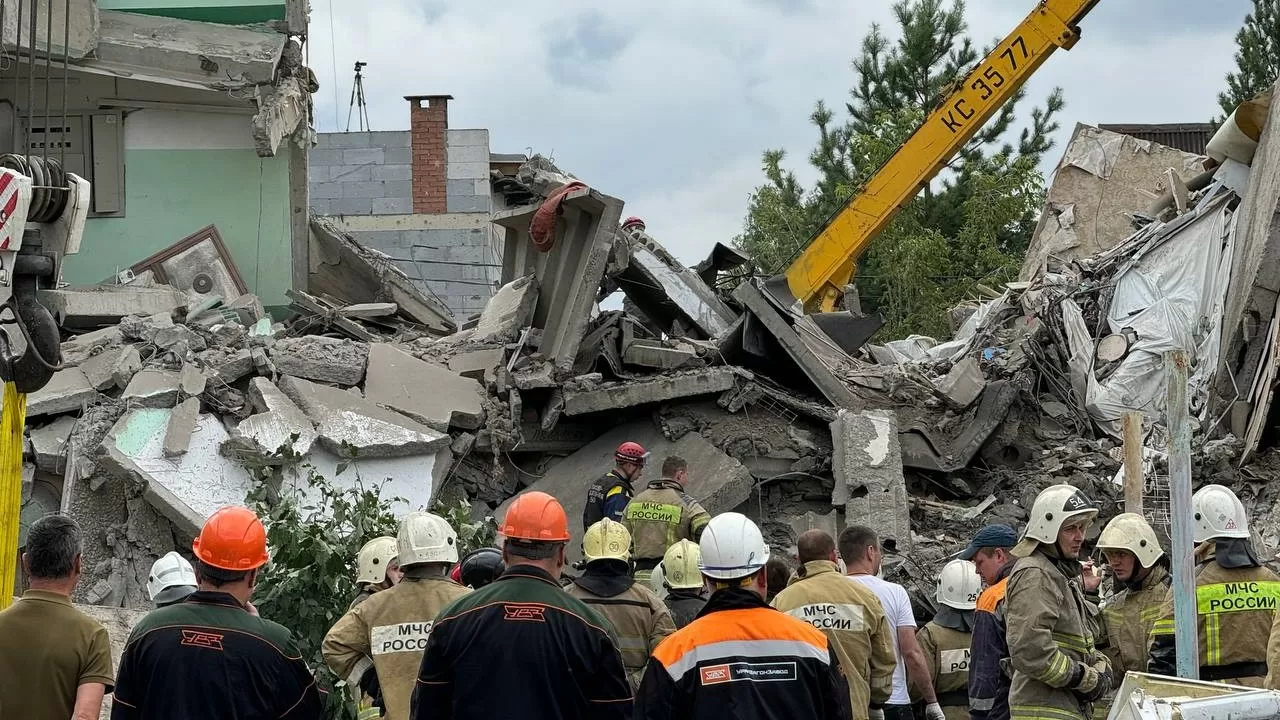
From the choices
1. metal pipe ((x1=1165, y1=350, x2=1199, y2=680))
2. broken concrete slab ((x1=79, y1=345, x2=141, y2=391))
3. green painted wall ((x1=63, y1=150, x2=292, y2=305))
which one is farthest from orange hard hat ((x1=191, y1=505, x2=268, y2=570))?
green painted wall ((x1=63, y1=150, x2=292, y2=305))

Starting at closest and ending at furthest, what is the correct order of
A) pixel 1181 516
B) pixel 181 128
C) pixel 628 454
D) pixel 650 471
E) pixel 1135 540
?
pixel 1181 516 → pixel 1135 540 → pixel 628 454 → pixel 650 471 → pixel 181 128

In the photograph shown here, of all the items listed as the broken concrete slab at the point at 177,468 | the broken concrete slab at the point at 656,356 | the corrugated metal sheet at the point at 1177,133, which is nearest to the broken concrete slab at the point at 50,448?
the broken concrete slab at the point at 177,468

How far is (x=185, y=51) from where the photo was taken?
16781mm

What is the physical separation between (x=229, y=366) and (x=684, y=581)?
19.9 ft

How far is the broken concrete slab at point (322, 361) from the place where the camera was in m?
12.4

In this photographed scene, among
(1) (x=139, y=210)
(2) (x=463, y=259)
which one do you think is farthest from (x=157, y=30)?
(2) (x=463, y=259)

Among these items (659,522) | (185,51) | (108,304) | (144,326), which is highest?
(185,51)

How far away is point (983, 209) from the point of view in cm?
3134

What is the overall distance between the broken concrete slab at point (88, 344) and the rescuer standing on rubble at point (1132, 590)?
28.8 ft

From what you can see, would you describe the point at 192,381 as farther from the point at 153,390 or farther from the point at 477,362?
the point at 477,362

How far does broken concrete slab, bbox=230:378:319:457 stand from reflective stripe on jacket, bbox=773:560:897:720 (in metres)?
5.73

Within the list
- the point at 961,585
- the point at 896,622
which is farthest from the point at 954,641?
the point at 896,622

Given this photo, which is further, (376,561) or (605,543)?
(376,561)

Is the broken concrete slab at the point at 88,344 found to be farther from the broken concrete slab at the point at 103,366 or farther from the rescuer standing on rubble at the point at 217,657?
the rescuer standing on rubble at the point at 217,657
